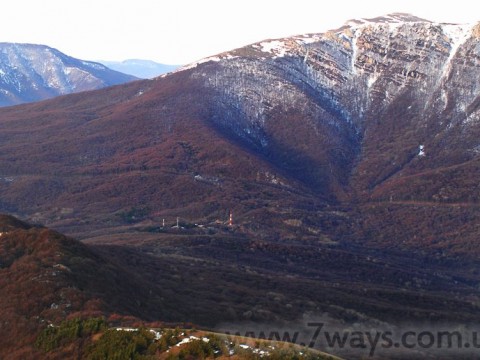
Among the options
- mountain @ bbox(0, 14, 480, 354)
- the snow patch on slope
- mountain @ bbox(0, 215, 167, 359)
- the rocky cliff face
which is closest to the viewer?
mountain @ bbox(0, 215, 167, 359)

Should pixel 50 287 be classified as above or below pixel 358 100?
below

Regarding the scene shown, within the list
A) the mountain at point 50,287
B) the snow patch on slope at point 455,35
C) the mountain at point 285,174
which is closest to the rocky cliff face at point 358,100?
the snow patch on slope at point 455,35

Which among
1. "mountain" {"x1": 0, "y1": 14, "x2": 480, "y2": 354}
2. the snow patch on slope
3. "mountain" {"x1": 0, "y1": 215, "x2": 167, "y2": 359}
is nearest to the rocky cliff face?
the snow patch on slope

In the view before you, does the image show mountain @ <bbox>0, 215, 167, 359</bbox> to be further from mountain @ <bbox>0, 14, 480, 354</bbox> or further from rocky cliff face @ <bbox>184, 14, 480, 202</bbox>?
rocky cliff face @ <bbox>184, 14, 480, 202</bbox>

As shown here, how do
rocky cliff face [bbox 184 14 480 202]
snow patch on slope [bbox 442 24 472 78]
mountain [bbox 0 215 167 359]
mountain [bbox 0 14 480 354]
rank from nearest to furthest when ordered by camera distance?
mountain [bbox 0 215 167 359]
mountain [bbox 0 14 480 354]
rocky cliff face [bbox 184 14 480 202]
snow patch on slope [bbox 442 24 472 78]

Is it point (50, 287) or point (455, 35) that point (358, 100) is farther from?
point (50, 287)

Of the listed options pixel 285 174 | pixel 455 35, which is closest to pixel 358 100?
pixel 455 35

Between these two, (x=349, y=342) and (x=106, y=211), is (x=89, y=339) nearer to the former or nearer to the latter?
(x=349, y=342)

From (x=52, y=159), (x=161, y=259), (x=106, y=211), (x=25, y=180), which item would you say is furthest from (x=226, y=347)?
(x=52, y=159)
